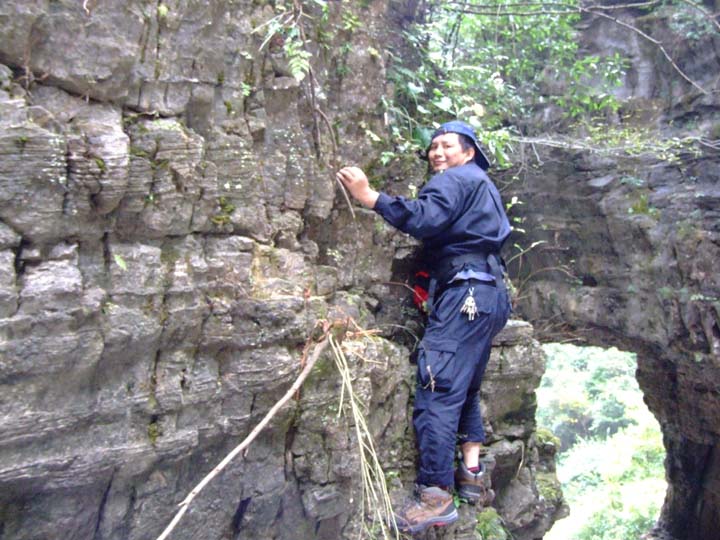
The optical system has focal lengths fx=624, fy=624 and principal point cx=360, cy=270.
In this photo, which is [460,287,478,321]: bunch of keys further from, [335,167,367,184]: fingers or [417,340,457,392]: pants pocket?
[335,167,367,184]: fingers

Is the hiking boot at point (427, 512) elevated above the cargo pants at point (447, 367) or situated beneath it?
situated beneath

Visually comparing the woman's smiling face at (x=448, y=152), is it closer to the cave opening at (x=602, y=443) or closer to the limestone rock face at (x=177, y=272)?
the limestone rock face at (x=177, y=272)

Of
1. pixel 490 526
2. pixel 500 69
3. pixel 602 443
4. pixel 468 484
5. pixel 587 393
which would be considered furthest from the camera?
pixel 587 393

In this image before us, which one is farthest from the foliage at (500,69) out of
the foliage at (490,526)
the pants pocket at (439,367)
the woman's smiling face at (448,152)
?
the foliage at (490,526)

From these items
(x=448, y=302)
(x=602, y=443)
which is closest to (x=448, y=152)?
(x=448, y=302)

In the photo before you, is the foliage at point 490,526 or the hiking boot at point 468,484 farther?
the foliage at point 490,526

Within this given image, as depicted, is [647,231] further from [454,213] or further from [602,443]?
[602,443]

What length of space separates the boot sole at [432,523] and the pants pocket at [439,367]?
73 cm

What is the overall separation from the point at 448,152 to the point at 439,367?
4.47ft

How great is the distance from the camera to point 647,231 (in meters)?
6.13

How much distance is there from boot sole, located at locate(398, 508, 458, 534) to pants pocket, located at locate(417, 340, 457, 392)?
0.73 metres

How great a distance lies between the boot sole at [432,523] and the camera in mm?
3496

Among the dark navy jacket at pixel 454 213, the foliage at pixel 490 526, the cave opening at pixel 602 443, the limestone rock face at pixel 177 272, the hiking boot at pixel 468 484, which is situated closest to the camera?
the limestone rock face at pixel 177 272

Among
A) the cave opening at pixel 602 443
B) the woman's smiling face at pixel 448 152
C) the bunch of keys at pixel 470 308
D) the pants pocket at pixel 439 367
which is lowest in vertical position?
the cave opening at pixel 602 443
